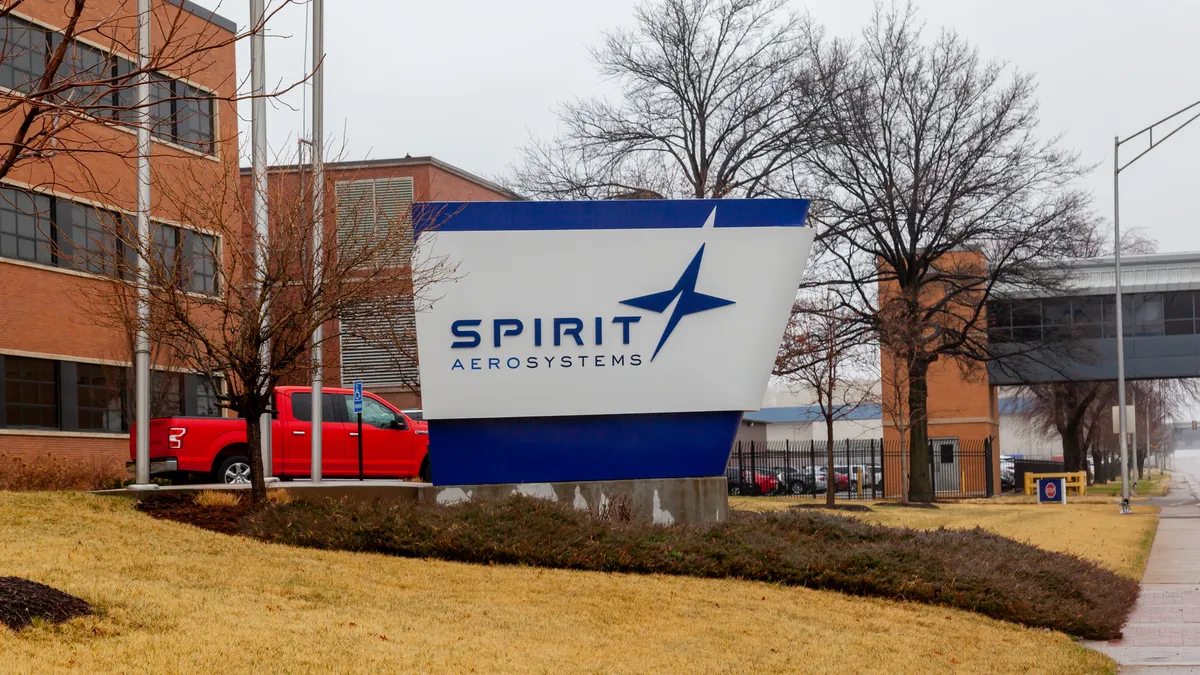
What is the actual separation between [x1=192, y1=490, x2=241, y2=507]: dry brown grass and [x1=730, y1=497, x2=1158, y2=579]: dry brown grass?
1042cm

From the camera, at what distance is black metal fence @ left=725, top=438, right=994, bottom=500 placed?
44562mm

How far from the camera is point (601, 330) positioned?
16.2m

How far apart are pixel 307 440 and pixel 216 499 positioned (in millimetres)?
5548

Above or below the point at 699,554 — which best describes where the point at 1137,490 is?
below

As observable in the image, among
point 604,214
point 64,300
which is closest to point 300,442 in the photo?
point 604,214


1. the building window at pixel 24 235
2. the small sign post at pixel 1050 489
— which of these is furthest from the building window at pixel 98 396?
the small sign post at pixel 1050 489

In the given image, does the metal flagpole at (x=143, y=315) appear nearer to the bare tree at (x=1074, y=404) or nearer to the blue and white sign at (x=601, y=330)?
the blue and white sign at (x=601, y=330)

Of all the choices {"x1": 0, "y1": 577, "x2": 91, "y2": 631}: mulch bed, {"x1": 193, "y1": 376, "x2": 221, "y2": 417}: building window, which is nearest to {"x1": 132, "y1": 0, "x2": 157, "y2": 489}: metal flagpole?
{"x1": 0, "y1": 577, "x2": 91, "y2": 631}: mulch bed

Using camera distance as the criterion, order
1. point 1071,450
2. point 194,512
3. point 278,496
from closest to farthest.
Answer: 1. point 194,512
2. point 278,496
3. point 1071,450

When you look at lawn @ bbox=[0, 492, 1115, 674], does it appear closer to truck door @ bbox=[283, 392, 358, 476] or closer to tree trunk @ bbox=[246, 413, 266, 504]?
tree trunk @ bbox=[246, 413, 266, 504]

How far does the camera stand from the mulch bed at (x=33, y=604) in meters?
8.26

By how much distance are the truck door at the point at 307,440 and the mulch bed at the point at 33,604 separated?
11770 millimetres

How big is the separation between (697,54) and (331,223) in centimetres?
1860

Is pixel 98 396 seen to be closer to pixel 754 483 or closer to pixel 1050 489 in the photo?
pixel 754 483
